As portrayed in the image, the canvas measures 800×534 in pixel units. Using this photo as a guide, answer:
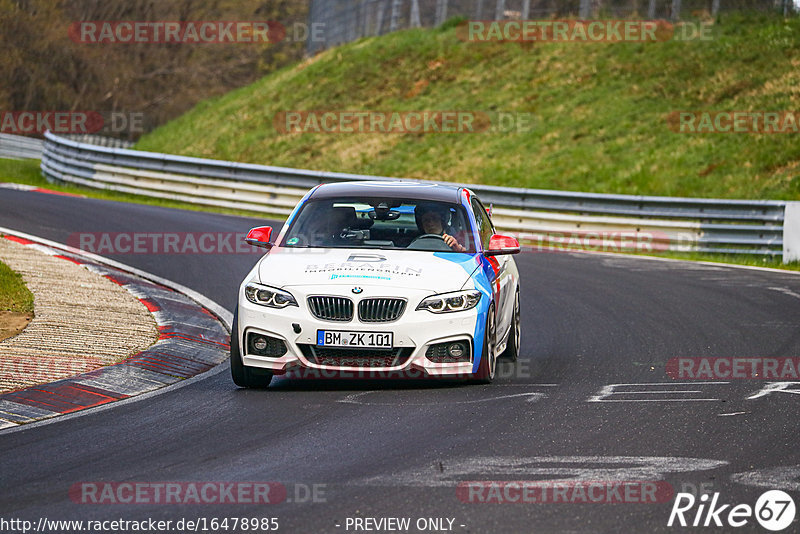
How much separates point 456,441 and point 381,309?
5.89 feet

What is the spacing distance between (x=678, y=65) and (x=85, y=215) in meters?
18.3

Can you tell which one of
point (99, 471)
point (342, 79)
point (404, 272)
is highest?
point (342, 79)

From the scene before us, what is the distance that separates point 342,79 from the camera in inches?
1565

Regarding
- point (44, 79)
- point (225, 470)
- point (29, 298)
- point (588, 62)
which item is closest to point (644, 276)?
point (29, 298)

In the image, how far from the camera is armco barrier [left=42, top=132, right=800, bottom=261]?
19.9m

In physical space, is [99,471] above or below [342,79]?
below

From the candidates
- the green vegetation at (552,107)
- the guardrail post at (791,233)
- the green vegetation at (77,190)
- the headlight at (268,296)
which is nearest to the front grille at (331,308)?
the headlight at (268,296)

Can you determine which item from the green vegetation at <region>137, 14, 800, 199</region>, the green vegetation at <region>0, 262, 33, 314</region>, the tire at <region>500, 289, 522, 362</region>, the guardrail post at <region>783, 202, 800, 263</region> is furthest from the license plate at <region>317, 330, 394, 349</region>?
the green vegetation at <region>137, 14, 800, 199</region>

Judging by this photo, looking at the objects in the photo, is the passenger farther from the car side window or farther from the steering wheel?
the car side window

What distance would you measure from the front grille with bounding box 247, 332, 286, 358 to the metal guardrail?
1414 inches

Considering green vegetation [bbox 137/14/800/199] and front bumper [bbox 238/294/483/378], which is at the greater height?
green vegetation [bbox 137/14/800/199]

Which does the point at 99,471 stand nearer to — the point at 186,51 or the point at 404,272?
the point at 404,272

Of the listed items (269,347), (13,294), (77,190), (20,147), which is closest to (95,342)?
(13,294)

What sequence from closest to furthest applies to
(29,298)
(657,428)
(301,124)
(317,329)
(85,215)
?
(657,428) → (317,329) → (29,298) → (85,215) → (301,124)
